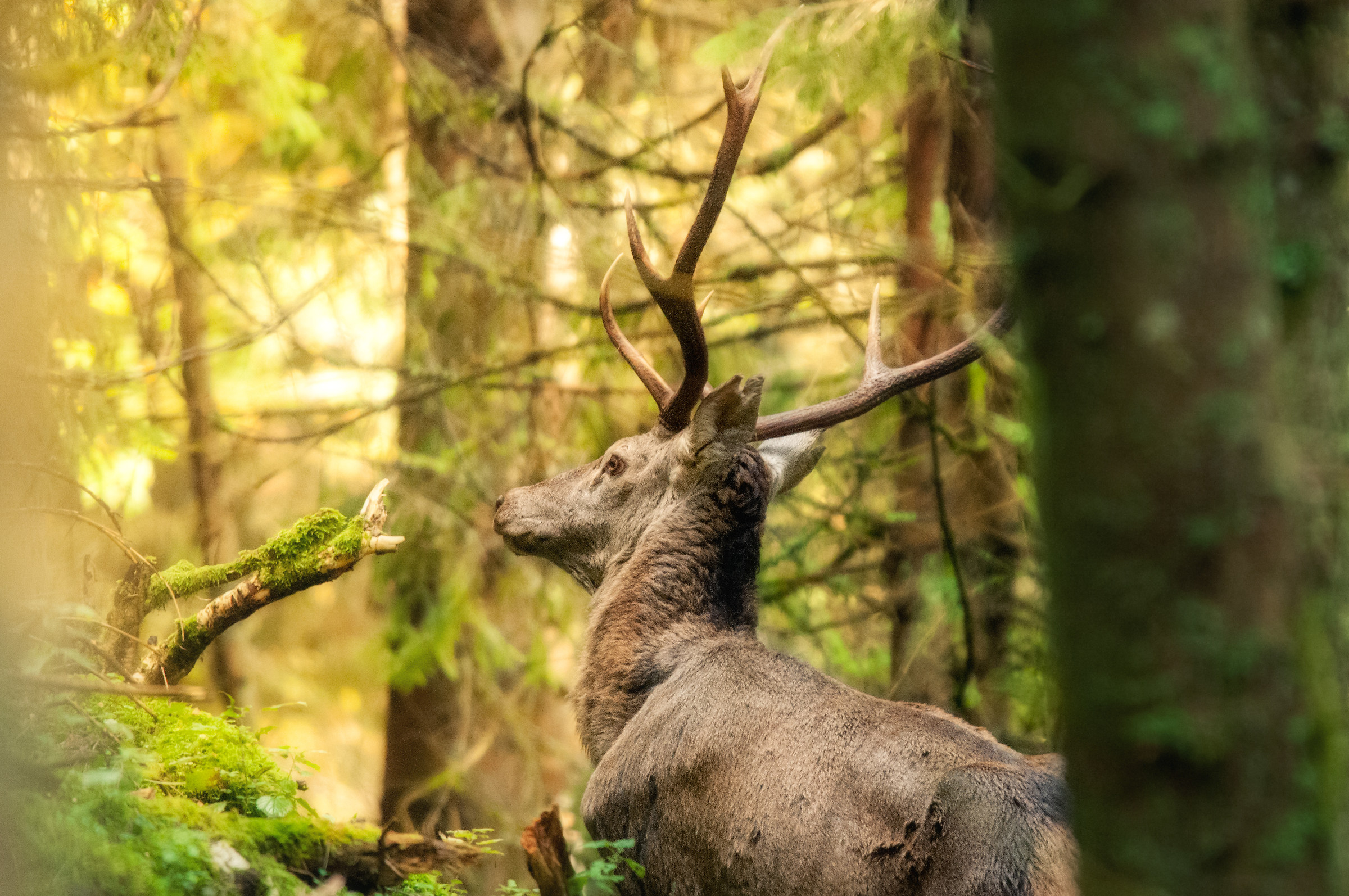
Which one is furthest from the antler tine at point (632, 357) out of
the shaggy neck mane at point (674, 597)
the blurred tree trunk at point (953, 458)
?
the blurred tree trunk at point (953, 458)

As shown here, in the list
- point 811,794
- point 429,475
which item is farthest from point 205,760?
point 429,475

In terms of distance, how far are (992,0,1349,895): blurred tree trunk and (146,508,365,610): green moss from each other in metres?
3.25

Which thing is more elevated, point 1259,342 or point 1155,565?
point 1259,342

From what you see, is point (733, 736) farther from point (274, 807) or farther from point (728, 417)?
point (274, 807)

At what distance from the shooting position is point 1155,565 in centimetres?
138

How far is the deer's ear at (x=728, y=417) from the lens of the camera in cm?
470

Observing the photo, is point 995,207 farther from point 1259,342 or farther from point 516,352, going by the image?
point 1259,342

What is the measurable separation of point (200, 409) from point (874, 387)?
5.64m

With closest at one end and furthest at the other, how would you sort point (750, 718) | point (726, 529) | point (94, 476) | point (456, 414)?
1. point (750, 718)
2. point (726, 529)
3. point (94, 476)
4. point (456, 414)

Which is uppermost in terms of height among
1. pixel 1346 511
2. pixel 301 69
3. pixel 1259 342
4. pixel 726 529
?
pixel 301 69

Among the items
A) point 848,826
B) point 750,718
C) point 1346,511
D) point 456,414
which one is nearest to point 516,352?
point 456,414

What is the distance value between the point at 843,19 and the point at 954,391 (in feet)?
9.26

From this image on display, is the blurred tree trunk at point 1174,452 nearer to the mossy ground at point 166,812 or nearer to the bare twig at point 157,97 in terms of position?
the mossy ground at point 166,812

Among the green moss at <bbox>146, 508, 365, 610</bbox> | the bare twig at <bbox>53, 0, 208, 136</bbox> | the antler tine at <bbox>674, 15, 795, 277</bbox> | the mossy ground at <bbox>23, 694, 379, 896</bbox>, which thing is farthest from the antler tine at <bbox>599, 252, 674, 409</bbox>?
the mossy ground at <bbox>23, 694, 379, 896</bbox>
